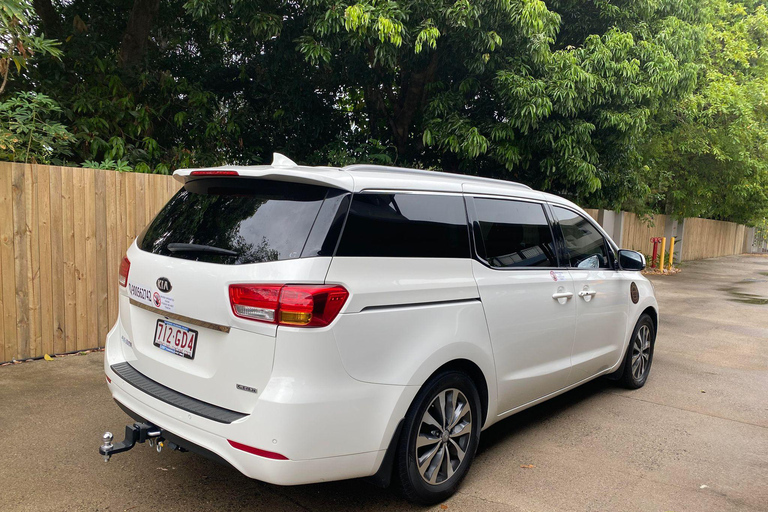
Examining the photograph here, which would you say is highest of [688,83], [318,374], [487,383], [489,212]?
[688,83]

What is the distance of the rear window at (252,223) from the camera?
2.66 meters

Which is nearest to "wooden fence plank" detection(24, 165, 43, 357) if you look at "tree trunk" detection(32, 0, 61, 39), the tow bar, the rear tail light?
the tow bar

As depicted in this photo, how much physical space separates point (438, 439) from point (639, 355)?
126 inches

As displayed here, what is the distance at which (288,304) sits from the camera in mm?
2518

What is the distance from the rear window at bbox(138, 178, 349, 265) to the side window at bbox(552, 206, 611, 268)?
2.31 m

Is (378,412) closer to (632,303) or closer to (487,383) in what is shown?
(487,383)

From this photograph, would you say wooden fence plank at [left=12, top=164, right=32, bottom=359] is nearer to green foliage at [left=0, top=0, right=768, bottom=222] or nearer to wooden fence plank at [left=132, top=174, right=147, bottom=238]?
wooden fence plank at [left=132, top=174, right=147, bottom=238]

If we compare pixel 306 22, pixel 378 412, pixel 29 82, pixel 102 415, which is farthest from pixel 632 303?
pixel 29 82

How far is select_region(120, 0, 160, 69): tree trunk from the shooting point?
9852 mm

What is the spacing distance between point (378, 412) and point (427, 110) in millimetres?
7445

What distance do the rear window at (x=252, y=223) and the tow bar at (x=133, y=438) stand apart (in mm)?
871

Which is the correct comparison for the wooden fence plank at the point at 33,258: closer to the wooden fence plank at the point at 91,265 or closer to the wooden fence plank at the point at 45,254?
the wooden fence plank at the point at 45,254

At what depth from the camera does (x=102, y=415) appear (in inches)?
168

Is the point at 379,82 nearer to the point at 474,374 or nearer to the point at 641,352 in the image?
the point at 641,352
